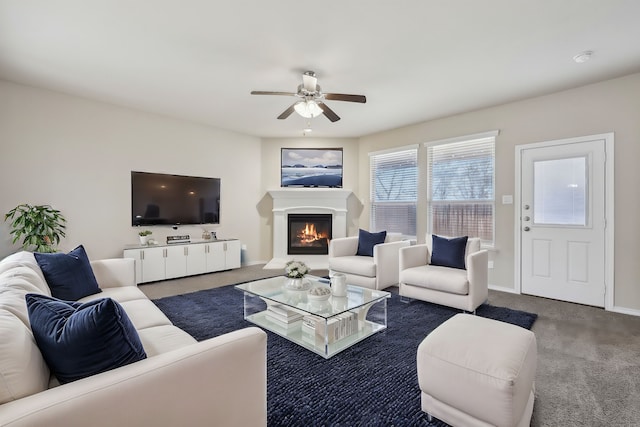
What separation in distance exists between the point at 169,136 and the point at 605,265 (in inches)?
240

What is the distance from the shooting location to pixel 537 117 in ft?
12.8

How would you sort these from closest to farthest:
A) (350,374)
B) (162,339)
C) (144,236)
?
1. (162,339)
2. (350,374)
3. (144,236)

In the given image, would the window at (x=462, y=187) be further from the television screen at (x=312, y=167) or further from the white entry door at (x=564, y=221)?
the television screen at (x=312, y=167)

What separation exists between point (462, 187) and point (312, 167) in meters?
2.76

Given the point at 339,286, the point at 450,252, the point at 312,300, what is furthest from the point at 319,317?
the point at 450,252

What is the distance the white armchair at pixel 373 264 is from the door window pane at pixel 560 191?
1734 millimetres

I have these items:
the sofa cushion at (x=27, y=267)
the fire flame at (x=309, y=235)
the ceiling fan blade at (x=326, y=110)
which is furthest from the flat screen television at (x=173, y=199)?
the ceiling fan blade at (x=326, y=110)

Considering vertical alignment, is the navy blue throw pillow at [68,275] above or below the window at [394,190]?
below

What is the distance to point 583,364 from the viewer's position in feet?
7.13

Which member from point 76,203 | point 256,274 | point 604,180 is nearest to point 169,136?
point 76,203

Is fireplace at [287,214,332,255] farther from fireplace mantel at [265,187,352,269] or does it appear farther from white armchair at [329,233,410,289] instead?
white armchair at [329,233,410,289]

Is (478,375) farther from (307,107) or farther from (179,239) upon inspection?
(179,239)

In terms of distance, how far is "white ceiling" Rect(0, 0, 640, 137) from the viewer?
7.50 feet

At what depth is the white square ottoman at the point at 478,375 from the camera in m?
1.31
